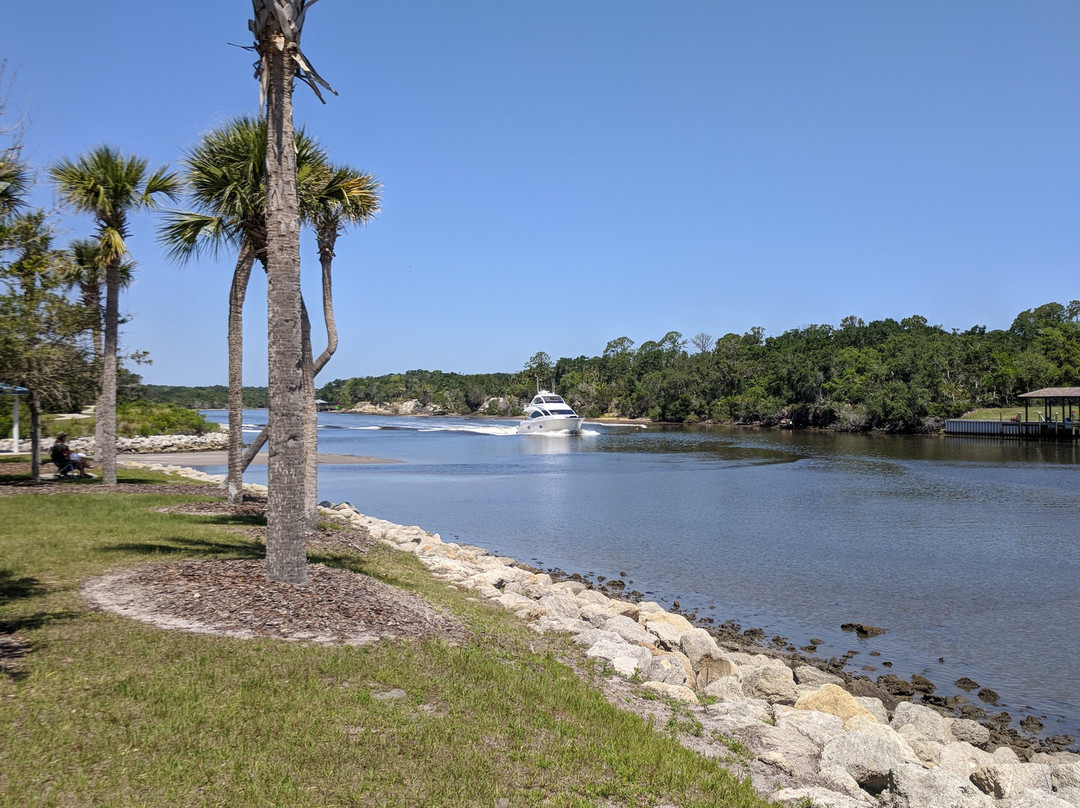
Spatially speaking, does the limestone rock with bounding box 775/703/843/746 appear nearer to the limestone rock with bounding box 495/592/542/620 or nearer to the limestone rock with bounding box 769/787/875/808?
the limestone rock with bounding box 769/787/875/808

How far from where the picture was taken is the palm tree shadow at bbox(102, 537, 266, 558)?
1118cm

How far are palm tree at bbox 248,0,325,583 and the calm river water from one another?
925cm

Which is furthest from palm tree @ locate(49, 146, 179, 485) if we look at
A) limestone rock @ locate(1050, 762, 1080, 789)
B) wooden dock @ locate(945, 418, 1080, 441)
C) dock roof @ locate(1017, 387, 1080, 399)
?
wooden dock @ locate(945, 418, 1080, 441)

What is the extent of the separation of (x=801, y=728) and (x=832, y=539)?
17237mm

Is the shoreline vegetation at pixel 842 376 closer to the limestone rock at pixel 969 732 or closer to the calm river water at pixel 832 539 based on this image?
the calm river water at pixel 832 539

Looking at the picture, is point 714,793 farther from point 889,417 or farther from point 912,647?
point 889,417

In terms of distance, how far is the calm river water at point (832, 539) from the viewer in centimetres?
1391

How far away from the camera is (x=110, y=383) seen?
2078cm

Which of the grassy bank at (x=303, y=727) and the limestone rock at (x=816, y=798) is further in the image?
the limestone rock at (x=816, y=798)

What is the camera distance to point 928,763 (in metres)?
7.95

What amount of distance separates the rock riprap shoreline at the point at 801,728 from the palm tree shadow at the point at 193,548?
11.5 ft

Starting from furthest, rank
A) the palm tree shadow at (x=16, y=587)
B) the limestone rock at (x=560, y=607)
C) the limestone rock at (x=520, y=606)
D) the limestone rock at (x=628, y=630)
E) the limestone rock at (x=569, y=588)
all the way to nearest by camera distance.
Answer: the limestone rock at (x=569, y=588) < the limestone rock at (x=560, y=607) < the limestone rock at (x=520, y=606) < the limestone rock at (x=628, y=630) < the palm tree shadow at (x=16, y=587)

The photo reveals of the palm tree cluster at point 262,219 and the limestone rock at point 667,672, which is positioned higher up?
the palm tree cluster at point 262,219

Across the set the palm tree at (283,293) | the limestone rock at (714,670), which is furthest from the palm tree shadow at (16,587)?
the limestone rock at (714,670)
